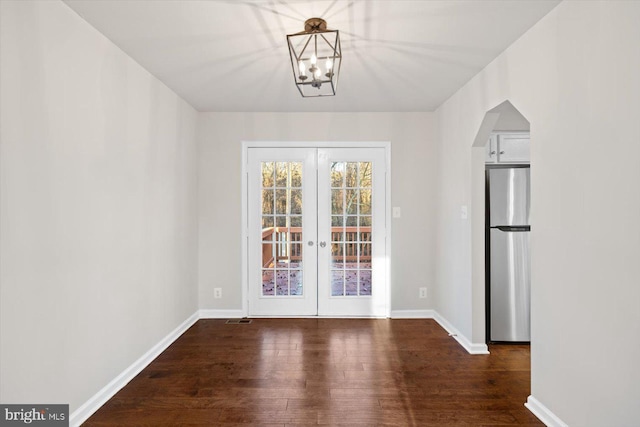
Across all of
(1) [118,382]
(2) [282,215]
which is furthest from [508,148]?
(1) [118,382]

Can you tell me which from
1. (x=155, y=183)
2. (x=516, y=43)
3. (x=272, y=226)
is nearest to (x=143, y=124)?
(x=155, y=183)

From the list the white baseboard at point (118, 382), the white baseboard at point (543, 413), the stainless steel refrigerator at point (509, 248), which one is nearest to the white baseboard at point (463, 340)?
the stainless steel refrigerator at point (509, 248)

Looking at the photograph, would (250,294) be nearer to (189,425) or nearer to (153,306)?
(153,306)

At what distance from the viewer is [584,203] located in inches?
73.9

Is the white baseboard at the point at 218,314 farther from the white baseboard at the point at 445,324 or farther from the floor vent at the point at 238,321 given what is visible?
the white baseboard at the point at 445,324

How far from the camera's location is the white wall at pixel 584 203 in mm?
1616

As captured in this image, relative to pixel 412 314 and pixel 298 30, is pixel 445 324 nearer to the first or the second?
pixel 412 314

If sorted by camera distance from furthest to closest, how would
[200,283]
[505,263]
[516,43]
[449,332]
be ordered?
[200,283], [449,332], [505,263], [516,43]

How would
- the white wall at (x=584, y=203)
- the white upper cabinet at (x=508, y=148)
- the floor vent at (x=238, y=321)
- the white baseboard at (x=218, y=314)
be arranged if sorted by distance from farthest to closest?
the white baseboard at (x=218, y=314) < the floor vent at (x=238, y=321) < the white upper cabinet at (x=508, y=148) < the white wall at (x=584, y=203)

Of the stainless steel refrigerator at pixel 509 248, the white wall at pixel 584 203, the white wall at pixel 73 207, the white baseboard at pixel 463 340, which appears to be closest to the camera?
the white wall at pixel 584 203

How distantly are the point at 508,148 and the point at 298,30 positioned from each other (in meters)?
2.46

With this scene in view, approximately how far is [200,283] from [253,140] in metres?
1.83

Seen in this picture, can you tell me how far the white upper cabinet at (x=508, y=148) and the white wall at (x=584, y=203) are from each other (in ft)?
3.33

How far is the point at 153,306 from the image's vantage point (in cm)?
314
